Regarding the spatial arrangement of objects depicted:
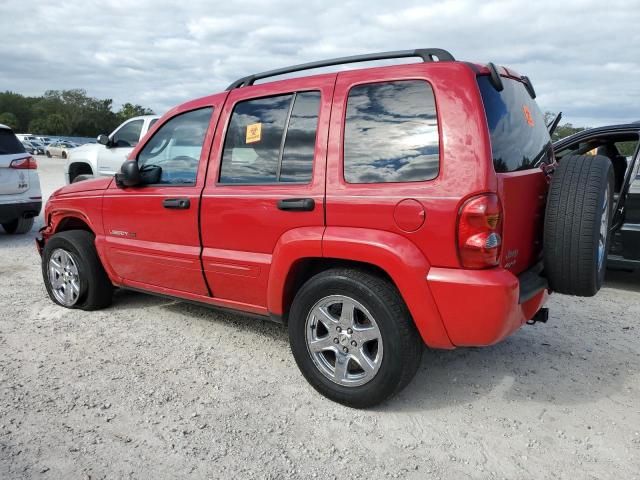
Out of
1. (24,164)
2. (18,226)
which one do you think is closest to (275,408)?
(24,164)

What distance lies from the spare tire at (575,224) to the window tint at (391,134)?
0.78m

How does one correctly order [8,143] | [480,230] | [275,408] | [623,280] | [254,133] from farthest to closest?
[8,143] < [623,280] < [254,133] < [275,408] < [480,230]

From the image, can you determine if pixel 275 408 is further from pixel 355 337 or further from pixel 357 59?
pixel 357 59

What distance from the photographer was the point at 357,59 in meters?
3.11

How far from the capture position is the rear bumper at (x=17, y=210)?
7.43 metres

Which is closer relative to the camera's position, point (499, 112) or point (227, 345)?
point (499, 112)

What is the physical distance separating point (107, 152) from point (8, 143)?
208cm

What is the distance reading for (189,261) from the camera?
364cm

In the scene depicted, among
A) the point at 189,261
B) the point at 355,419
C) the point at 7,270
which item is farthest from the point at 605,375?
the point at 7,270

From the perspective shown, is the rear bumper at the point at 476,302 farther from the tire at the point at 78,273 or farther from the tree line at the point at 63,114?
the tree line at the point at 63,114

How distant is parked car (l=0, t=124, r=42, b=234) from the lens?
7426 mm

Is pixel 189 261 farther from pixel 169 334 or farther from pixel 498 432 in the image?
pixel 498 432

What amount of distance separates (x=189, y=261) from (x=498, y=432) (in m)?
2.22

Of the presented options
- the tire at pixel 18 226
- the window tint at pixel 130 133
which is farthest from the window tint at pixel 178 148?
the window tint at pixel 130 133
